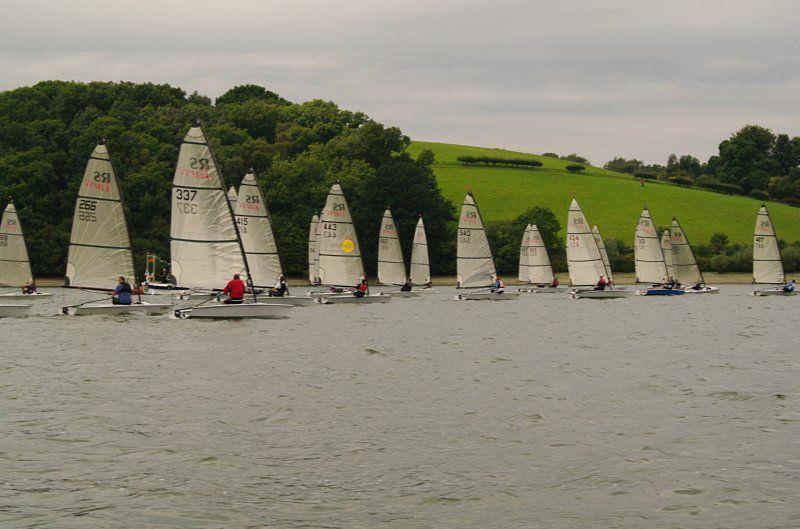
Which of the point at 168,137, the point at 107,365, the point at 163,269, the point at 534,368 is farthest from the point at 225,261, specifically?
the point at 168,137

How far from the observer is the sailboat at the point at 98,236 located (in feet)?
152

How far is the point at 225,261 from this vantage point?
47250mm

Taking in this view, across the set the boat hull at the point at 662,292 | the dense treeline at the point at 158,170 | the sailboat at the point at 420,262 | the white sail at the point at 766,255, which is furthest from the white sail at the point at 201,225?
the dense treeline at the point at 158,170

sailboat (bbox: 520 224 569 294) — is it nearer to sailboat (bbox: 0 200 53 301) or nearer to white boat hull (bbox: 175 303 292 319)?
sailboat (bbox: 0 200 53 301)

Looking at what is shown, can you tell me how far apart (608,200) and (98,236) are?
114 meters

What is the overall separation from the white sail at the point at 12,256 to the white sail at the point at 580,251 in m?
41.9

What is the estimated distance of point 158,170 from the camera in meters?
116

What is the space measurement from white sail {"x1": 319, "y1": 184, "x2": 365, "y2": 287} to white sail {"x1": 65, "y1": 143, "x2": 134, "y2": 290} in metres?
20.2

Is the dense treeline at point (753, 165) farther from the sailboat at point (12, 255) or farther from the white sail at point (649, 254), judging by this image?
the sailboat at point (12, 255)

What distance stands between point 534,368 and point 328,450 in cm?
1480

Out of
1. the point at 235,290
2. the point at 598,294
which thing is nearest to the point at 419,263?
the point at 598,294

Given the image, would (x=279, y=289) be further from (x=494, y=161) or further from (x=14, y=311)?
(x=494, y=161)

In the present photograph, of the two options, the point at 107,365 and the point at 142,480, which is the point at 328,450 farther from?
the point at 107,365

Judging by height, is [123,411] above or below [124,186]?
below
